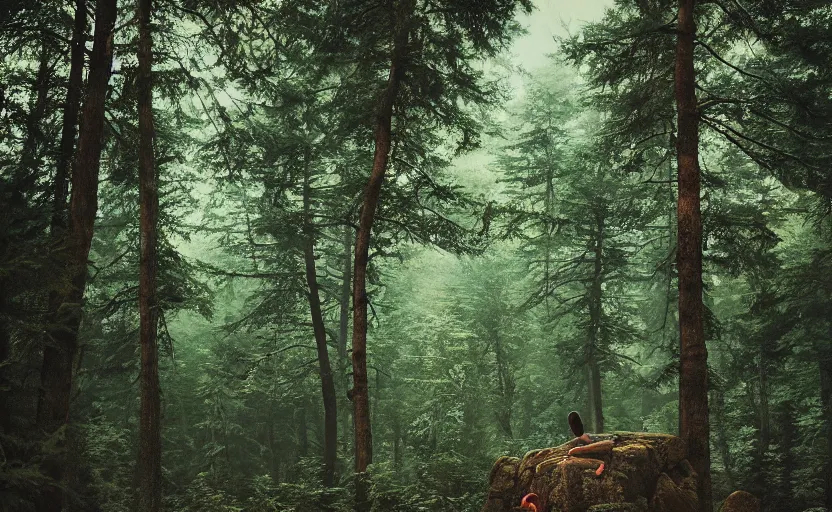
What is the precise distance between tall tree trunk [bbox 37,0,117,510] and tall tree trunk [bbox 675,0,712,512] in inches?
366

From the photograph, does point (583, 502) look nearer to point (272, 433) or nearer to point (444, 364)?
point (444, 364)

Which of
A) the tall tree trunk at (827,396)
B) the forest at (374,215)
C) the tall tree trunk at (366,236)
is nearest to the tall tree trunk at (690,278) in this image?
the forest at (374,215)

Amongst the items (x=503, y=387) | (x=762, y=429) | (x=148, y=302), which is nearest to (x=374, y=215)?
(x=148, y=302)

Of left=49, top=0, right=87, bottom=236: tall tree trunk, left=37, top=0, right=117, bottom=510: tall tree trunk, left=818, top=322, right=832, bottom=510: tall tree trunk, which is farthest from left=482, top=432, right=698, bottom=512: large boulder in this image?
left=49, top=0, right=87, bottom=236: tall tree trunk

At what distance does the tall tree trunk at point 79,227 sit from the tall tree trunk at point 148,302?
0.58m

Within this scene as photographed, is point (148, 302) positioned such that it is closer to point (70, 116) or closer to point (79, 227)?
point (79, 227)

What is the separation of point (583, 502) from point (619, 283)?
13557 mm

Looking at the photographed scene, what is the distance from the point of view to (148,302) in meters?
10.1

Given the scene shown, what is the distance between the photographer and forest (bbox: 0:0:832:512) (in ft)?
29.9

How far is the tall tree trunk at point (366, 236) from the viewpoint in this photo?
11382 mm

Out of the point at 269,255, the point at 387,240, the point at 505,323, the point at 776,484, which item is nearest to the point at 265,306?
the point at 269,255

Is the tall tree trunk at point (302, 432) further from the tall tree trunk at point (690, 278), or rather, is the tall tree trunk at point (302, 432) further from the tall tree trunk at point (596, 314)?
the tall tree trunk at point (690, 278)

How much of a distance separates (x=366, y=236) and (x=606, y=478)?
646 cm

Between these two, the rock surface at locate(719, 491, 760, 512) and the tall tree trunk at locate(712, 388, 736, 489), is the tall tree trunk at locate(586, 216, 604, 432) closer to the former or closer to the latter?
the tall tree trunk at locate(712, 388, 736, 489)
